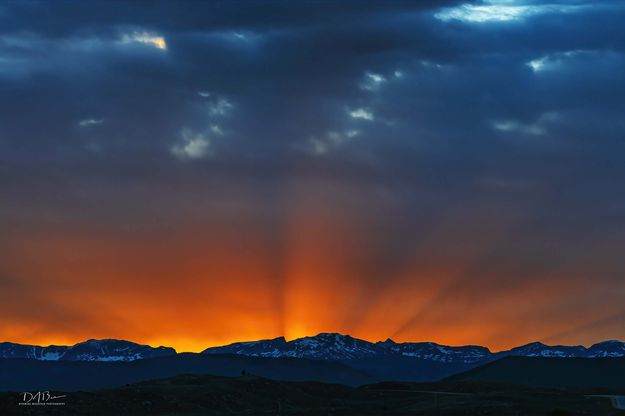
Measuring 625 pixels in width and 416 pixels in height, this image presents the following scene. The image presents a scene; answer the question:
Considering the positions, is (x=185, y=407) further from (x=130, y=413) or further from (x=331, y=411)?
(x=331, y=411)

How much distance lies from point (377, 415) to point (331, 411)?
55.2 feet

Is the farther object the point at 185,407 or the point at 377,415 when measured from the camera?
the point at 185,407

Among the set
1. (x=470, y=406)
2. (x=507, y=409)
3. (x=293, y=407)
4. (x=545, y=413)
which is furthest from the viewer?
(x=293, y=407)

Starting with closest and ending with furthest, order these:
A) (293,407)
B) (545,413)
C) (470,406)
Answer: (545,413) < (470,406) < (293,407)

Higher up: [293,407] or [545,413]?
[293,407]

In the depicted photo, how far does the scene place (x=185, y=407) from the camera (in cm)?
18125

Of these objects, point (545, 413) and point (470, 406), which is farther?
point (470, 406)

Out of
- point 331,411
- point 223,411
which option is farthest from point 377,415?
point 223,411

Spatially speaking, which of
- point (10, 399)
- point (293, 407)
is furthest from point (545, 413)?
point (10, 399)

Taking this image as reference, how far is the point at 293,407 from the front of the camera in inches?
7667

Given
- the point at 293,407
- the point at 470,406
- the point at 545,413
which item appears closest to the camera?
the point at 545,413

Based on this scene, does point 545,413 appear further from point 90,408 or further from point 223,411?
point 90,408

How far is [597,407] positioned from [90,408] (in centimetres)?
8287

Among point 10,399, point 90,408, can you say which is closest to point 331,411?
point 90,408
